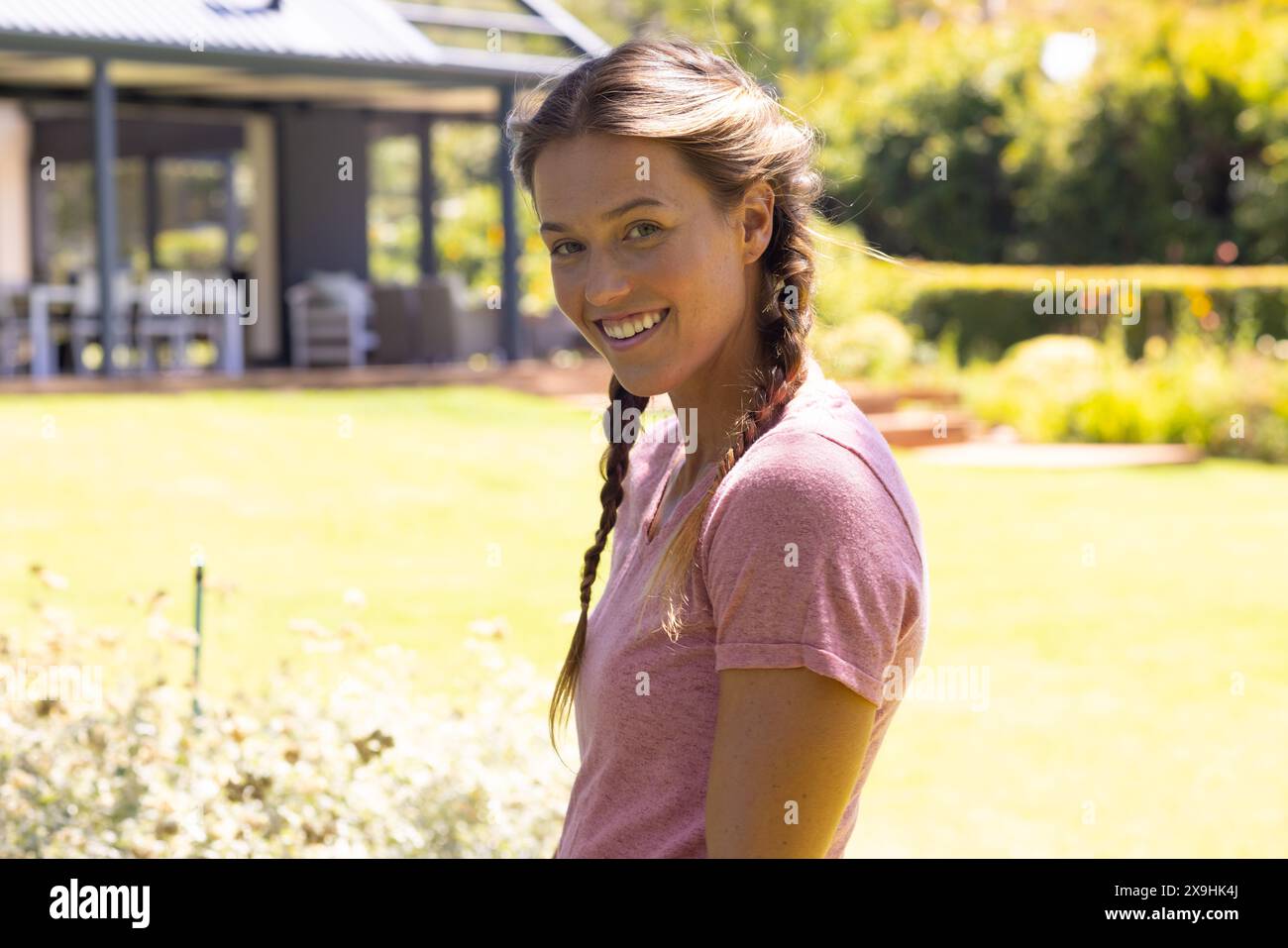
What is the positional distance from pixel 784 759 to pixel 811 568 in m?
0.18

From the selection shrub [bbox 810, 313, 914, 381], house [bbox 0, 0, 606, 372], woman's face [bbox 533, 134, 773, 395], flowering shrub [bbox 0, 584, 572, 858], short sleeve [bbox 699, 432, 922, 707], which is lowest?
flowering shrub [bbox 0, 584, 572, 858]

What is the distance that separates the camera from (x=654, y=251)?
1.74m

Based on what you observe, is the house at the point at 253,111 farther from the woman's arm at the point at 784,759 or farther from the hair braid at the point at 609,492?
the woman's arm at the point at 784,759

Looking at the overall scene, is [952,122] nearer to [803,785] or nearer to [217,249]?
[217,249]

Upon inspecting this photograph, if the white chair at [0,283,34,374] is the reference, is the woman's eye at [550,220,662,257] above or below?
above

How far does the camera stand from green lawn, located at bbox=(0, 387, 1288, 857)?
5754 mm

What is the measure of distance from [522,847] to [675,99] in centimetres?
261

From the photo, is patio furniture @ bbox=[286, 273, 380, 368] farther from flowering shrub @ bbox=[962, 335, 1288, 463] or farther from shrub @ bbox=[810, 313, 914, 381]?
flowering shrub @ bbox=[962, 335, 1288, 463]

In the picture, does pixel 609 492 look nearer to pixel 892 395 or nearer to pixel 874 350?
pixel 892 395

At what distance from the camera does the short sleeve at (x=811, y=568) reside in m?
1.47

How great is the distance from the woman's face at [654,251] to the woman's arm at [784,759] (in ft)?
1.33

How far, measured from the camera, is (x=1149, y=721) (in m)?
6.54

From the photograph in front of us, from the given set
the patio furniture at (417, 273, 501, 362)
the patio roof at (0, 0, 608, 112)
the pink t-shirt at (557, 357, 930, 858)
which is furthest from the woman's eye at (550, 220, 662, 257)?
the patio furniture at (417, 273, 501, 362)

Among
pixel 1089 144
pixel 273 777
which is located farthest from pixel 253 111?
pixel 273 777
